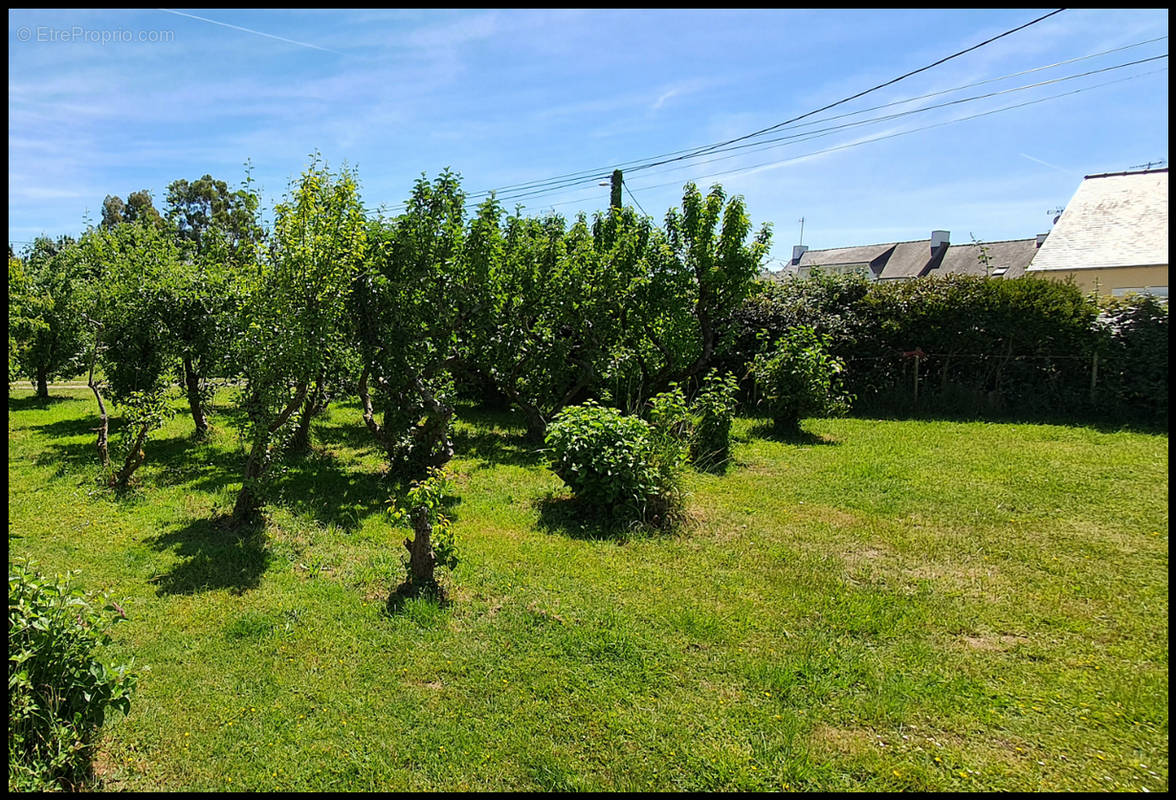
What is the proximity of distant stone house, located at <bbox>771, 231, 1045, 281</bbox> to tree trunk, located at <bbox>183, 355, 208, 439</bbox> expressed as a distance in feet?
78.7

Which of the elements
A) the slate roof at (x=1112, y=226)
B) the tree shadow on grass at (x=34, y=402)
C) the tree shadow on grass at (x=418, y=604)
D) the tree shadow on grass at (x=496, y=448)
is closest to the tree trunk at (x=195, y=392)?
the tree shadow on grass at (x=496, y=448)

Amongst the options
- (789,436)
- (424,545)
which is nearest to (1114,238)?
(789,436)

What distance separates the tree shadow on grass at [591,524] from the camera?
5.67m

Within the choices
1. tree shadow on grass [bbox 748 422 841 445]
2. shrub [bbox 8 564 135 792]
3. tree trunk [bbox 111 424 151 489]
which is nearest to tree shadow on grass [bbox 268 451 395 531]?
tree trunk [bbox 111 424 151 489]

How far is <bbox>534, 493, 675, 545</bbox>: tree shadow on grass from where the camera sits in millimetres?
5668

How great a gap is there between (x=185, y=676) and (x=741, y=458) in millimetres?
6410

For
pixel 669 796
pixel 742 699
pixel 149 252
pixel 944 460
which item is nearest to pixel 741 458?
pixel 944 460

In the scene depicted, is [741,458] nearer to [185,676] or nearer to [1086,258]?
[185,676]

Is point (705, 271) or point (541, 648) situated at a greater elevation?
point (705, 271)

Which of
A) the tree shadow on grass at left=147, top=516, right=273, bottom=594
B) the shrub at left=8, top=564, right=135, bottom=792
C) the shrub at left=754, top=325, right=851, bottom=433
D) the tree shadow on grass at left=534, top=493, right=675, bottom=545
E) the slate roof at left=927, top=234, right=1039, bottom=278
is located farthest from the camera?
the slate roof at left=927, top=234, right=1039, bottom=278

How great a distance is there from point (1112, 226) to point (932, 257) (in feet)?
45.4

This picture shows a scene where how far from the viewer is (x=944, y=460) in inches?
311

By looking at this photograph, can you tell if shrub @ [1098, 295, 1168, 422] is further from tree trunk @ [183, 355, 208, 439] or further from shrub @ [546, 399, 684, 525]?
tree trunk @ [183, 355, 208, 439]

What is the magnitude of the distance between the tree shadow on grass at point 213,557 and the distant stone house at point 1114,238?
1784 cm
